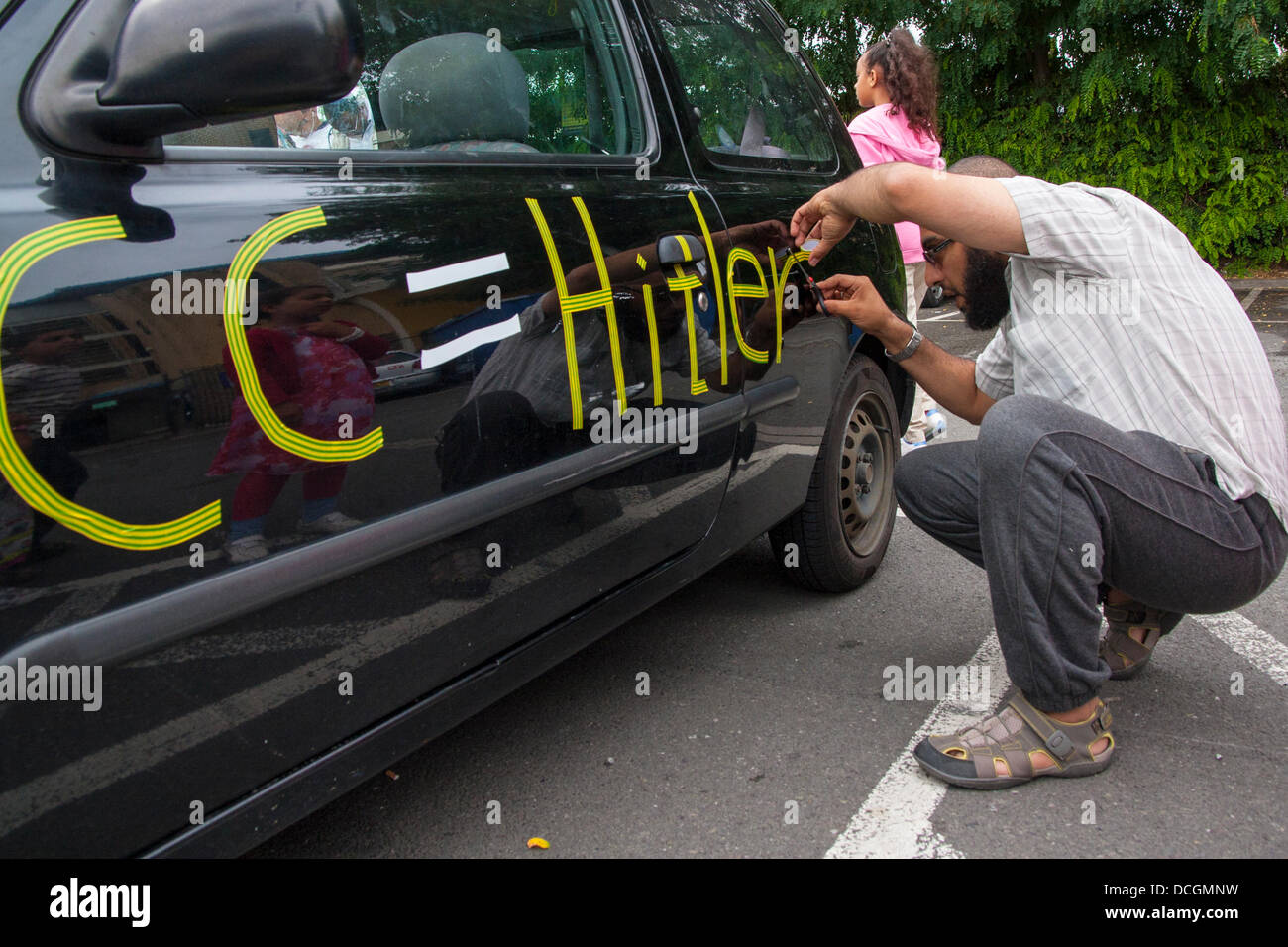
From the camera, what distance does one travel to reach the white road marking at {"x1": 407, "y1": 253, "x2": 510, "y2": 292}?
5.34 feet

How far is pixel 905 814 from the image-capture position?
2109 millimetres

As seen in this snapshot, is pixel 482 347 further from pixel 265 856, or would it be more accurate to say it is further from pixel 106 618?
pixel 265 856

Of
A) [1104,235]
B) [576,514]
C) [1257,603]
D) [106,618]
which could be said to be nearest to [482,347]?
[576,514]

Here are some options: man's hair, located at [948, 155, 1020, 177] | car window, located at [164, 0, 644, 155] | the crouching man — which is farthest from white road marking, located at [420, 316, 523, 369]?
man's hair, located at [948, 155, 1020, 177]

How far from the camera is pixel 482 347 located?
1.73m

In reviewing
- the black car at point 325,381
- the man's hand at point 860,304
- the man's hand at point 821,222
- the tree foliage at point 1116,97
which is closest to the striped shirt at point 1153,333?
the man's hand at point 821,222

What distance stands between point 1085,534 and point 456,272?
4.22 feet

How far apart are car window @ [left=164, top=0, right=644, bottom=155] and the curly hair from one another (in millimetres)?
2313

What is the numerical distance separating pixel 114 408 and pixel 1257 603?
3091mm

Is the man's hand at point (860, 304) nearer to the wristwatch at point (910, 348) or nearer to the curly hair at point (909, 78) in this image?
the wristwatch at point (910, 348)

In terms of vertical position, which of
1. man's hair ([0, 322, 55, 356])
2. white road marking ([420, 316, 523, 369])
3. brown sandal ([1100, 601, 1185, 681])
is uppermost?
man's hair ([0, 322, 55, 356])

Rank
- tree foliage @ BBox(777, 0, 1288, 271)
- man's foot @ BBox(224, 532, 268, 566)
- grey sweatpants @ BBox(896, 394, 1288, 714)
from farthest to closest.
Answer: tree foliage @ BBox(777, 0, 1288, 271)
grey sweatpants @ BBox(896, 394, 1288, 714)
man's foot @ BBox(224, 532, 268, 566)

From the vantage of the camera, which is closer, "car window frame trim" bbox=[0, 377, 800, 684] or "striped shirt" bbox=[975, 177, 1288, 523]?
"car window frame trim" bbox=[0, 377, 800, 684]

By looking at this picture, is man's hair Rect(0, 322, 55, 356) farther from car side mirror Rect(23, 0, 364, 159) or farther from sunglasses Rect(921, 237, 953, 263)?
sunglasses Rect(921, 237, 953, 263)
